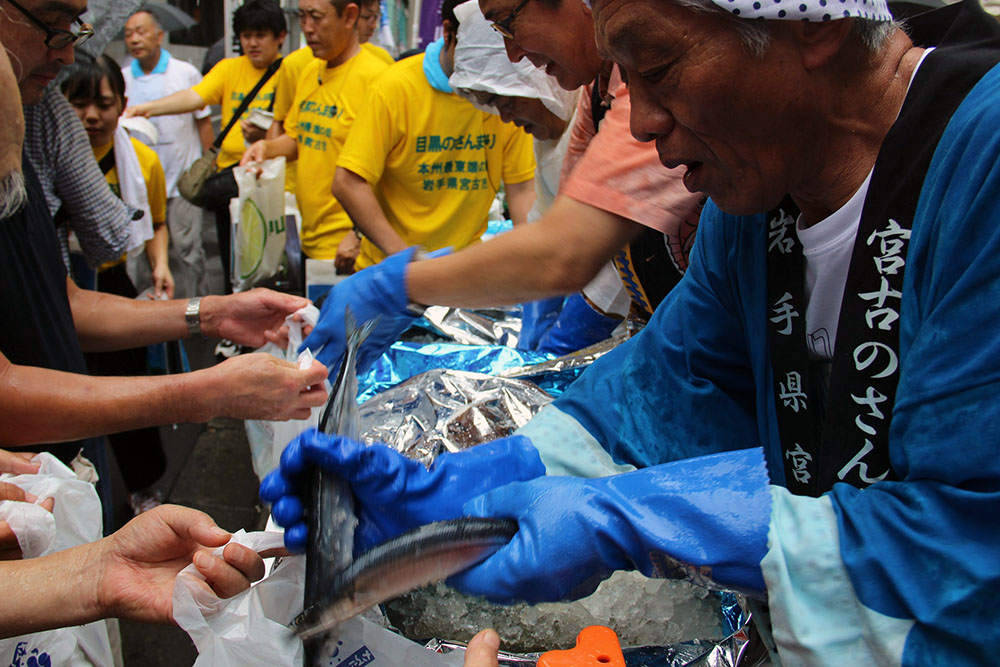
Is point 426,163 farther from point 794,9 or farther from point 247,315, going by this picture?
point 794,9

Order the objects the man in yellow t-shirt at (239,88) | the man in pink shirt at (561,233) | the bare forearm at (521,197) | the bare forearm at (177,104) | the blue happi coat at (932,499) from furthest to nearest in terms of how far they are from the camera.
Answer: the bare forearm at (177,104) → the man in yellow t-shirt at (239,88) → the bare forearm at (521,197) → the man in pink shirt at (561,233) → the blue happi coat at (932,499)

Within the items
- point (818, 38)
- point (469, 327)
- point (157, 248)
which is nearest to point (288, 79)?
point (157, 248)

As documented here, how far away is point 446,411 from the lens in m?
1.82

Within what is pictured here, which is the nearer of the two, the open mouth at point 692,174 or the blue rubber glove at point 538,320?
the open mouth at point 692,174

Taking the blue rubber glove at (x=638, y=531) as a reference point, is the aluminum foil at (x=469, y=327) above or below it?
below

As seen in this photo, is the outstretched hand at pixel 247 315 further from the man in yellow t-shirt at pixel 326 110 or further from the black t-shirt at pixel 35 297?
the man in yellow t-shirt at pixel 326 110

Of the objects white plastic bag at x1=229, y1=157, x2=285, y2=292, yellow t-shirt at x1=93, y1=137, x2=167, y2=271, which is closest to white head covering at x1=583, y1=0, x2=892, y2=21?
white plastic bag at x1=229, y1=157, x2=285, y2=292

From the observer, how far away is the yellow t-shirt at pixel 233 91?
4953 mm

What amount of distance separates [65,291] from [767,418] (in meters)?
1.90

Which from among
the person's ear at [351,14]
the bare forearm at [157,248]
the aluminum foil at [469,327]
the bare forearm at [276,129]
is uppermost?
the person's ear at [351,14]

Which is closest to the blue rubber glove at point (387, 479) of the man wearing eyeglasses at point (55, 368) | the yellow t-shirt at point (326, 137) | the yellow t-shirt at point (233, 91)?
the man wearing eyeglasses at point (55, 368)

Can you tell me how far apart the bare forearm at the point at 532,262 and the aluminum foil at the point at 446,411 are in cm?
28

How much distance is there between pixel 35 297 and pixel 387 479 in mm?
1258

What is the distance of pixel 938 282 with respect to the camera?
0.87 m
